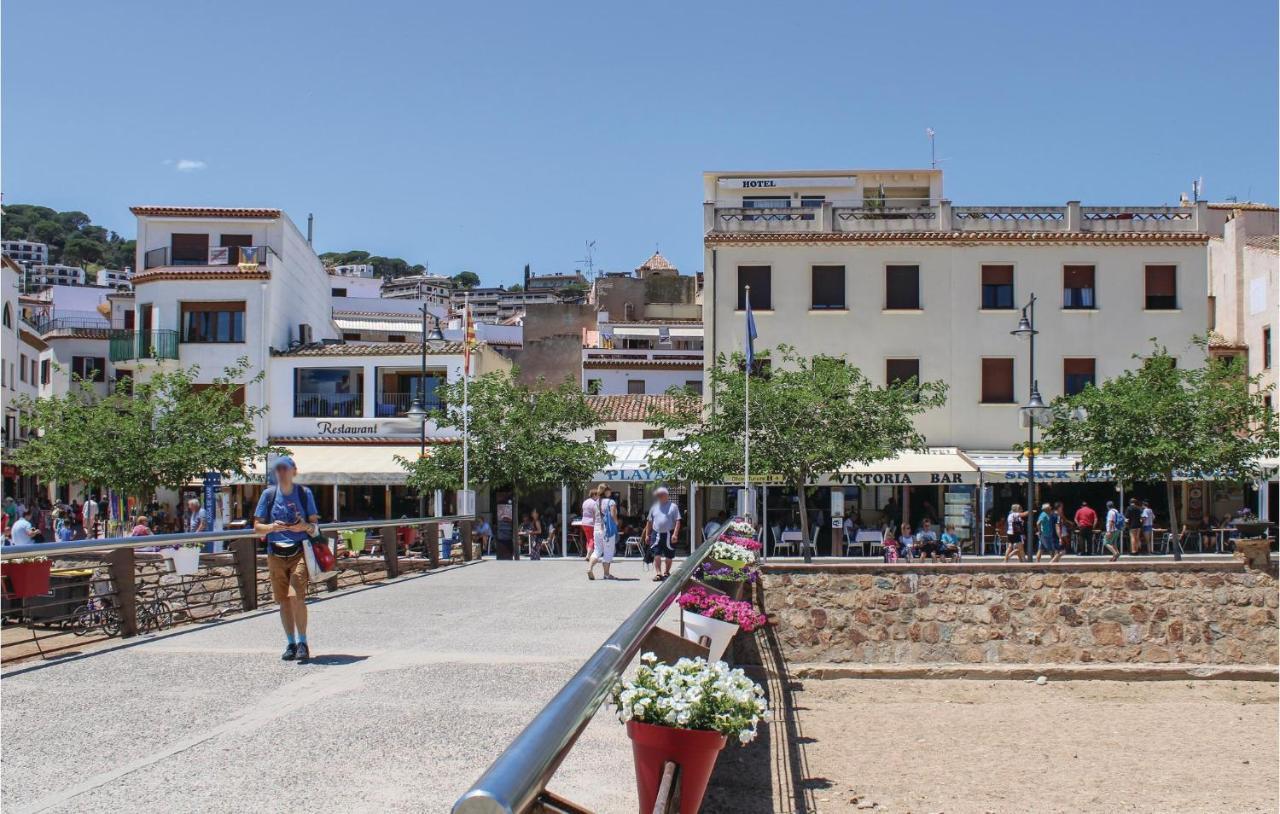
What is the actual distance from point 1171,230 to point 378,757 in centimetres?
3948

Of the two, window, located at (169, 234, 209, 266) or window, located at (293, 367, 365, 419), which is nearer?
window, located at (293, 367, 365, 419)

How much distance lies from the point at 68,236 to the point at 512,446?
15446 cm

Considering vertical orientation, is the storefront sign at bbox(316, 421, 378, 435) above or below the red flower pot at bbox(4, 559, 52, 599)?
above

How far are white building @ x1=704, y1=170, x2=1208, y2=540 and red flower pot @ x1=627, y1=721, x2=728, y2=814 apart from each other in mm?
36139

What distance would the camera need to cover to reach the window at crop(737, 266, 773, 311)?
41.7 metres

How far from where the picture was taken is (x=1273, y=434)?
3388 centimetres

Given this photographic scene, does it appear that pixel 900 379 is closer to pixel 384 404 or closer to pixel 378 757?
pixel 384 404

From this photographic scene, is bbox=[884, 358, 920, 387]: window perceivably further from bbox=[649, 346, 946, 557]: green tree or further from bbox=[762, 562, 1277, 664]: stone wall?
bbox=[762, 562, 1277, 664]: stone wall

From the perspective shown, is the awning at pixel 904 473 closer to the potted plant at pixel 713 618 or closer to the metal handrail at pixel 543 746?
the potted plant at pixel 713 618

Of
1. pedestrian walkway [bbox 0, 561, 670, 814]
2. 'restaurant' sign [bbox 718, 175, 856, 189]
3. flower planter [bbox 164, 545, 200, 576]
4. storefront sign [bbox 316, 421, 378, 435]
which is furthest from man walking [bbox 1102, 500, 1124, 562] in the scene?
'restaurant' sign [bbox 718, 175, 856, 189]

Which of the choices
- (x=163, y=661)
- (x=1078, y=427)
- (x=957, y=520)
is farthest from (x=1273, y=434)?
Result: (x=163, y=661)

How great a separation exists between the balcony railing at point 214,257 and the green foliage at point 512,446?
12.7 meters

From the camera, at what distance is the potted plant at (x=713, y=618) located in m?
10.3

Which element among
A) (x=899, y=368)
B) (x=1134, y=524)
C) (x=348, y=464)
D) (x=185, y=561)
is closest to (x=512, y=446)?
(x=348, y=464)
